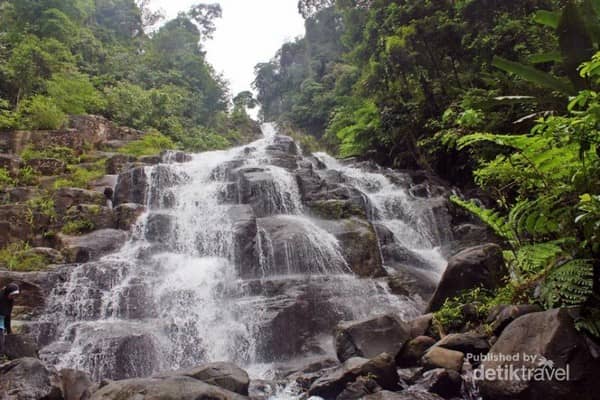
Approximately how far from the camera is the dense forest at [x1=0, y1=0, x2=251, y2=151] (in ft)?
56.7

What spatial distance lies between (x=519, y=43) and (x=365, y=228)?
663 cm

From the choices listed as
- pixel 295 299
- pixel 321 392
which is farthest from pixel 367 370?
pixel 295 299

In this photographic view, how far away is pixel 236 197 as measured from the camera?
13000 mm

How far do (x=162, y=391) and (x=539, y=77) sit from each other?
18.2 ft

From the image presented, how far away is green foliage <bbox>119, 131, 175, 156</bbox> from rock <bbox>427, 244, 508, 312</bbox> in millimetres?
14288

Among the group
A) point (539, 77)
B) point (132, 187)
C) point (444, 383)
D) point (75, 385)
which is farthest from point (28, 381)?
point (132, 187)

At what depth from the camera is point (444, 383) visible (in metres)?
4.80

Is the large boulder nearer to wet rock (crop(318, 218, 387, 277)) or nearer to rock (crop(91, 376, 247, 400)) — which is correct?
rock (crop(91, 376, 247, 400))

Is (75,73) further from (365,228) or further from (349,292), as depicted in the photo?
(349,292)

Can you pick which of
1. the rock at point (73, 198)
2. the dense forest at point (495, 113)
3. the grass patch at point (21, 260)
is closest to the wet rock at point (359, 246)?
the dense forest at point (495, 113)

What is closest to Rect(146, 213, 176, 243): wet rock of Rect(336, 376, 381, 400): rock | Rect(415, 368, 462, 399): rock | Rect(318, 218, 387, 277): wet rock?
Rect(318, 218, 387, 277): wet rock

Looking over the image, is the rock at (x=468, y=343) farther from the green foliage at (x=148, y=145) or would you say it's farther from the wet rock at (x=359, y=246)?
the green foliage at (x=148, y=145)

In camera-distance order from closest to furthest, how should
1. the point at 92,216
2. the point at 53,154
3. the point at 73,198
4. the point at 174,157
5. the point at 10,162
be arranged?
1. the point at 92,216
2. the point at 73,198
3. the point at 10,162
4. the point at 53,154
5. the point at 174,157

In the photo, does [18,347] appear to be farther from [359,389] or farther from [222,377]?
[359,389]
